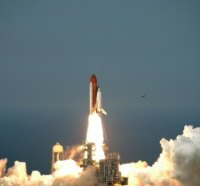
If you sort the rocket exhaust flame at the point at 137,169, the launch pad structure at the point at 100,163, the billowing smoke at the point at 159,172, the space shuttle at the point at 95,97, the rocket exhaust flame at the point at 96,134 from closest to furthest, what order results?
the billowing smoke at the point at 159,172, the rocket exhaust flame at the point at 137,169, the launch pad structure at the point at 100,163, the space shuttle at the point at 95,97, the rocket exhaust flame at the point at 96,134

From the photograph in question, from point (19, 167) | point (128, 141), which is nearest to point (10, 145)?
point (128, 141)

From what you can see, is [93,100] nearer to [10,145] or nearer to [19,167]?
[19,167]

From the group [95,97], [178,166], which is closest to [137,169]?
[178,166]

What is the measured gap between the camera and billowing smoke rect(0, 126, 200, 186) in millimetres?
64938

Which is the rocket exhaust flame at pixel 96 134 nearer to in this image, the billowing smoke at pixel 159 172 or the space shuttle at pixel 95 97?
the space shuttle at pixel 95 97

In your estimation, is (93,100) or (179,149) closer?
(179,149)

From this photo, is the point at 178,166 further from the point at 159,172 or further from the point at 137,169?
the point at 137,169

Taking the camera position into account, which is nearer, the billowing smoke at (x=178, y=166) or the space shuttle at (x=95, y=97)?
the billowing smoke at (x=178, y=166)

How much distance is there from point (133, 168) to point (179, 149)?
444 inches

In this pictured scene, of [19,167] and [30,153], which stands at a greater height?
[30,153]

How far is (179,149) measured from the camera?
213 ft

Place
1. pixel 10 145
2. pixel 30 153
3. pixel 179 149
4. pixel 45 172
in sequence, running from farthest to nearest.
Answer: pixel 10 145 < pixel 30 153 < pixel 45 172 < pixel 179 149

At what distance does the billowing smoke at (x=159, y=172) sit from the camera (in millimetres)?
64938

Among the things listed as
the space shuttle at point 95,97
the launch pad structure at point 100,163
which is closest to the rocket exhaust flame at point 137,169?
the space shuttle at point 95,97
